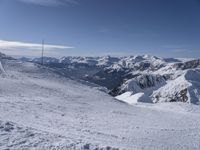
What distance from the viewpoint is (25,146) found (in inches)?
428

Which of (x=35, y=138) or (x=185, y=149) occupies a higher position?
(x=35, y=138)

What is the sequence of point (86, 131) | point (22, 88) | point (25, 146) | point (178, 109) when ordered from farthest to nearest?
point (178, 109), point (22, 88), point (86, 131), point (25, 146)

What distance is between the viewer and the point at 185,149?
51.4 ft

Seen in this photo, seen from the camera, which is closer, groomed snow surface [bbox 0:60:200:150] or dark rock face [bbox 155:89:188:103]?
groomed snow surface [bbox 0:60:200:150]

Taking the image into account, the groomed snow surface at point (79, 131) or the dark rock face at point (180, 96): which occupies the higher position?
the groomed snow surface at point (79, 131)

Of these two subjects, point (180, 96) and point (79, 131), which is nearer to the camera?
point (79, 131)

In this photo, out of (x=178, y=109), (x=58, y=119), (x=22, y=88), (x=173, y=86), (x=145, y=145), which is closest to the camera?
(x=145, y=145)

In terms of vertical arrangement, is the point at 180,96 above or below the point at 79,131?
below

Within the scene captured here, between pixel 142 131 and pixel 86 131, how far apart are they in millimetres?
4382

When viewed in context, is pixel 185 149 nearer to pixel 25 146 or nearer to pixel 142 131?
pixel 142 131

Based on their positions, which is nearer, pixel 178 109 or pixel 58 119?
pixel 58 119

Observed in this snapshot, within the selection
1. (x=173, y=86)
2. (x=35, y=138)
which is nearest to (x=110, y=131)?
(x=35, y=138)

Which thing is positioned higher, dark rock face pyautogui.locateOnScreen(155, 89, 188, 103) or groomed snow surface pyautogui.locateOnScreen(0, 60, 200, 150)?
groomed snow surface pyautogui.locateOnScreen(0, 60, 200, 150)

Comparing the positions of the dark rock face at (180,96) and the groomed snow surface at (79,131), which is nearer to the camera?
the groomed snow surface at (79,131)
